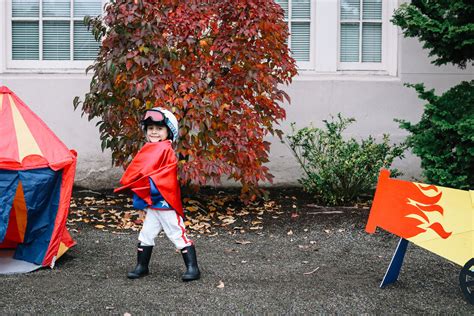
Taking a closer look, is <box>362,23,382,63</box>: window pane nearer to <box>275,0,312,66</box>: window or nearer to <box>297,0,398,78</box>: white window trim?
<box>297,0,398,78</box>: white window trim

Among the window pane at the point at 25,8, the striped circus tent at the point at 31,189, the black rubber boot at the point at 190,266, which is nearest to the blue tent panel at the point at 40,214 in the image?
the striped circus tent at the point at 31,189

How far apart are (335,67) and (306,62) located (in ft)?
1.31

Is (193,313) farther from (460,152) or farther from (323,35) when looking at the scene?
(323,35)

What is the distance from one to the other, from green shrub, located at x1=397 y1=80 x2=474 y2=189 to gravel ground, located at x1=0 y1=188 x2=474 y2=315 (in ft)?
3.03

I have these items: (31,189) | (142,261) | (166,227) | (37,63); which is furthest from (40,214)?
(37,63)

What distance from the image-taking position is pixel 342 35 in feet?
32.1

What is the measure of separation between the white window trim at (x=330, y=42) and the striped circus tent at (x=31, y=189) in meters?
4.56

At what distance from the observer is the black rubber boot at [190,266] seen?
5.46 meters

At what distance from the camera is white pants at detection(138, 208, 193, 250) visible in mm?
5543

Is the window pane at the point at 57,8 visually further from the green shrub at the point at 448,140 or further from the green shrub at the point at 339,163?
the green shrub at the point at 448,140

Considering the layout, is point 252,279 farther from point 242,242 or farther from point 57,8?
point 57,8

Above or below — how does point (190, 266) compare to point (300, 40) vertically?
below

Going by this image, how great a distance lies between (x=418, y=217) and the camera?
5156 mm

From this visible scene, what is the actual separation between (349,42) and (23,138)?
5331 millimetres
